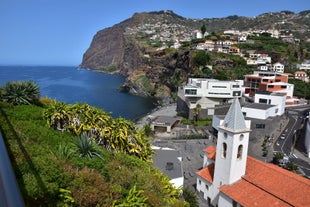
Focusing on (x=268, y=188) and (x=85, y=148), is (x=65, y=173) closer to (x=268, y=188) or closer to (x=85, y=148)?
(x=85, y=148)

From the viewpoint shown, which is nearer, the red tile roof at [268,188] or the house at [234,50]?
the red tile roof at [268,188]

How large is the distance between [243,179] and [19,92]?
59.7 feet

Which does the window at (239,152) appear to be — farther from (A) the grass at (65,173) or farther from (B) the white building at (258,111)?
(B) the white building at (258,111)

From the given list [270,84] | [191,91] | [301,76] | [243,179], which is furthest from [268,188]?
[301,76]

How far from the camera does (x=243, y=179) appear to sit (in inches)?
742

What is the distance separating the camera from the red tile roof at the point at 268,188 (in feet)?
51.1

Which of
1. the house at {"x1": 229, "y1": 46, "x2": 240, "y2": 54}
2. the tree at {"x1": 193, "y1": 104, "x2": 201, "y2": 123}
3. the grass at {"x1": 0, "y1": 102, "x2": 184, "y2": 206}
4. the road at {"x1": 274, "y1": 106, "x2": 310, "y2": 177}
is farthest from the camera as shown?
the house at {"x1": 229, "y1": 46, "x2": 240, "y2": 54}

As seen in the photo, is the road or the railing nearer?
the railing

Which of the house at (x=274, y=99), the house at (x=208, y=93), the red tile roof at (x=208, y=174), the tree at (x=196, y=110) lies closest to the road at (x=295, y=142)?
the house at (x=274, y=99)

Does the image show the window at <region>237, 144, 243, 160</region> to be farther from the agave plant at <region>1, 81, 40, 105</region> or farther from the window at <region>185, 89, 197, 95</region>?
the window at <region>185, 89, 197, 95</region>

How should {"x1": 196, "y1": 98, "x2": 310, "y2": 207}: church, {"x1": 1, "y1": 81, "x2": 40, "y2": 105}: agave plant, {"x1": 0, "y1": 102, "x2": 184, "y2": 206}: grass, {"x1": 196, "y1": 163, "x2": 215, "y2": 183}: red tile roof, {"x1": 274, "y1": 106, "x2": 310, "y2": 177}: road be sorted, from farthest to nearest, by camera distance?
1. {"x1": 274, "y1": 106, "x2": 310, "y2": 177}: road
2. {"x1": 196, "y1": 163, "x2": 215, "y2": 183}: red tile roof
3. {"x1": 1, "y1": 81, "x2": 40, "y2": 105}: agave plant
4. {"x1": 196, "y1": 98, "x2": 310, "y2": 207}: church
5. {"x1": 0, "y1": 102, "x2": 184, "y2": 206}: grass

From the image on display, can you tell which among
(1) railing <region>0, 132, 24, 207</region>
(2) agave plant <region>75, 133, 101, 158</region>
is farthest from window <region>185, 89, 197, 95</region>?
(1) railing <region>0, 132, 24, 207</region>

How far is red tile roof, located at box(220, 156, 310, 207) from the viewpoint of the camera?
15578 millimetres

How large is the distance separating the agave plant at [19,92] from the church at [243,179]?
15.0m
